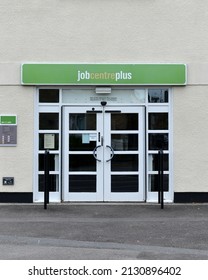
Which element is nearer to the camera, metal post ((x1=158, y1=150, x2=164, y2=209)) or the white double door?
metal post ((x1=158, y1=150, x2=164, y2=209))

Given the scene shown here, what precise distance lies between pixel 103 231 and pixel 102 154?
3.48 metres

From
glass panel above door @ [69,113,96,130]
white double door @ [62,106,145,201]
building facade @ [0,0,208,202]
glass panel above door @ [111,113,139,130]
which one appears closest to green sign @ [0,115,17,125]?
building facade @ [0,0,208,202]

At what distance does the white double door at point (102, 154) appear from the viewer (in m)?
13.2

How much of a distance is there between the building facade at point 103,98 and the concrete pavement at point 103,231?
0.62m

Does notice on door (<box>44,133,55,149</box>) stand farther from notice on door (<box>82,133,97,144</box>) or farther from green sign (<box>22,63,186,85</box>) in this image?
green sign (<box>22,63,186,85</box>)

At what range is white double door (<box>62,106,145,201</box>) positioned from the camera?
13.2 m

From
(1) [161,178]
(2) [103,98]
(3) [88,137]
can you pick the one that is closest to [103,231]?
(1) [161,178]

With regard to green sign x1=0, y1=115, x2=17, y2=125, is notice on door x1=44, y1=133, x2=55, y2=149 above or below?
below

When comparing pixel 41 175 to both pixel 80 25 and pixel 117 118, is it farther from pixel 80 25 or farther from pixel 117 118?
pixel 80 25

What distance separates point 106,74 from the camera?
1302 centimetres

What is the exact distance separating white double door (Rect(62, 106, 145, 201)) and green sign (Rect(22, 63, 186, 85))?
2.08 ft


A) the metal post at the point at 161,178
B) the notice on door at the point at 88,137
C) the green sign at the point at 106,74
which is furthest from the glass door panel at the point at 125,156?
the metal post at the point at 161,178

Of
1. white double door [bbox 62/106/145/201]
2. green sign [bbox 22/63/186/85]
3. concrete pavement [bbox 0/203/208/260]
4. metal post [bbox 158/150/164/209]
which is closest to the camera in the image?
concrete pavement [bbox 0/203/208/260]

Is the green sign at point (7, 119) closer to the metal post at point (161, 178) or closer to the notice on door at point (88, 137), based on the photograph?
the notice on door at point (88, 137)
